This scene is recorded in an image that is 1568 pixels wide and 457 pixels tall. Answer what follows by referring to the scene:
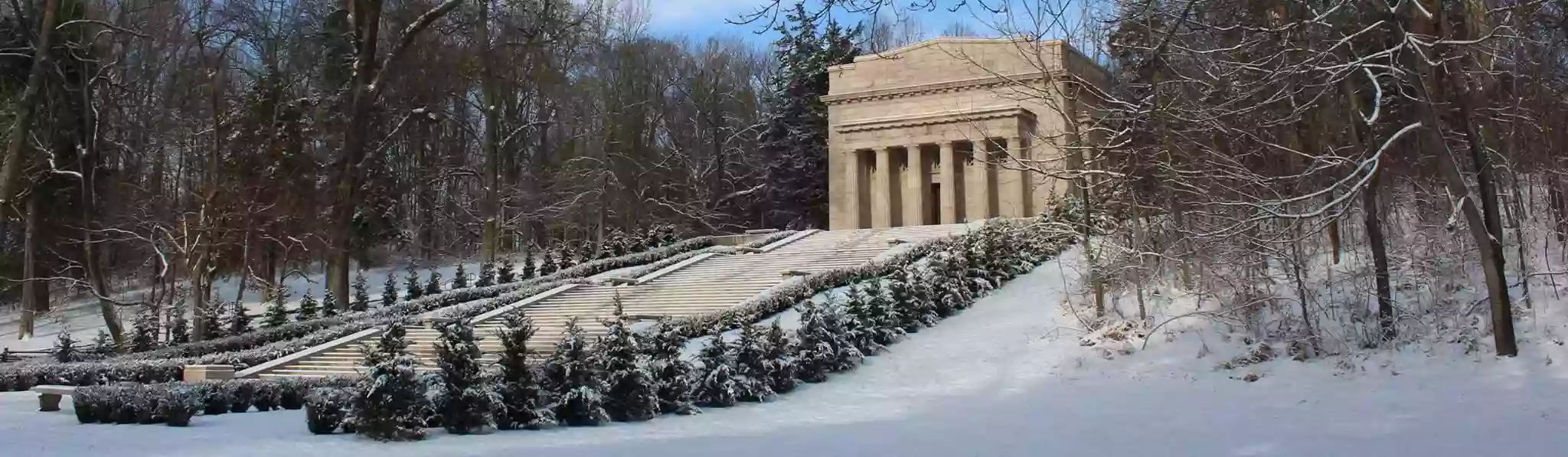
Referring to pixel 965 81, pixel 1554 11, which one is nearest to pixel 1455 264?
pixel 1554 11

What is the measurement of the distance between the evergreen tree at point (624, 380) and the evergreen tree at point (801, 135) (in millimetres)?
30032

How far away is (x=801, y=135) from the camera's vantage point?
4072 cm

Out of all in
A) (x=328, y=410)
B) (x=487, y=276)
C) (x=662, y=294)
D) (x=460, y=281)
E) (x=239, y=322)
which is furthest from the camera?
(x=460, y=281)

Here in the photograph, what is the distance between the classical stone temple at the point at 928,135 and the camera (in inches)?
1335

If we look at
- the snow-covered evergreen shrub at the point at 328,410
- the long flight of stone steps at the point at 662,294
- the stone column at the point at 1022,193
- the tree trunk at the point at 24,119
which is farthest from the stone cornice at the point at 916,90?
the snow-covered evergreen shrub at the point at 328,410

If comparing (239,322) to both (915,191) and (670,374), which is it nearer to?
(670,374)

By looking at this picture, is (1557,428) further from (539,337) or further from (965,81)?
(965,81)

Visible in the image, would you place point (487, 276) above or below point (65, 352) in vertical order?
above

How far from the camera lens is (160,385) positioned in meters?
10.8

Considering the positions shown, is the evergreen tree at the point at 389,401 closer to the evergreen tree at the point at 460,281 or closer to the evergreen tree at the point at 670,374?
the evergreen tree at the point at 670,374

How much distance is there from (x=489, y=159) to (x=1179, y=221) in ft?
78.2

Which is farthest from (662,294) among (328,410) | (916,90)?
(916,90)

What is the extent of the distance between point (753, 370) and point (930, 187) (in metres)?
25.0

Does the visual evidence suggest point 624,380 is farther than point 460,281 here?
No
